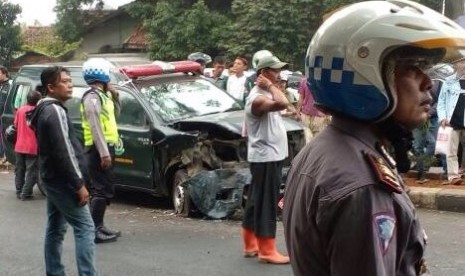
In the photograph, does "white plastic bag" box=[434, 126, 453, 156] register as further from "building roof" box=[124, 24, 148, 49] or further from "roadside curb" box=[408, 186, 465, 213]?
"building roof" box=[124, 24, 148, 49]

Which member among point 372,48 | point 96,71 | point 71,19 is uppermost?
point 372,48

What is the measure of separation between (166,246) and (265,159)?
1516mm

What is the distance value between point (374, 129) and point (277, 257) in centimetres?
429

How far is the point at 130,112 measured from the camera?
29.0ft

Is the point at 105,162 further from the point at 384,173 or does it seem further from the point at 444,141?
the point at 384,173

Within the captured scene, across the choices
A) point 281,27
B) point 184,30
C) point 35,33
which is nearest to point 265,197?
point 281,27

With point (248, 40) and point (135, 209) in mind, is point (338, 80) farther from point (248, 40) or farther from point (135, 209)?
point (248, 40)

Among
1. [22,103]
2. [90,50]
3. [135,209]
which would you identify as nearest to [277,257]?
[135,209]

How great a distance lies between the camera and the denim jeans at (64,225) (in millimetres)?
4945

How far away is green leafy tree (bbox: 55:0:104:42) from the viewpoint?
29.1 metres

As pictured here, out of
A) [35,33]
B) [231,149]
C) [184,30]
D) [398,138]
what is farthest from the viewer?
[35,33]

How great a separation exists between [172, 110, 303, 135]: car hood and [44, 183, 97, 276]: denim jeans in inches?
129

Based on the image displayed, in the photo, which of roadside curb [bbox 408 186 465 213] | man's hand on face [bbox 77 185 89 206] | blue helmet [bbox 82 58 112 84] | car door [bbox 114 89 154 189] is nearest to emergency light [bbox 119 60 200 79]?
car door [bbox 114 89 154 189]

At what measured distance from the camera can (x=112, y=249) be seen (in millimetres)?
6859
